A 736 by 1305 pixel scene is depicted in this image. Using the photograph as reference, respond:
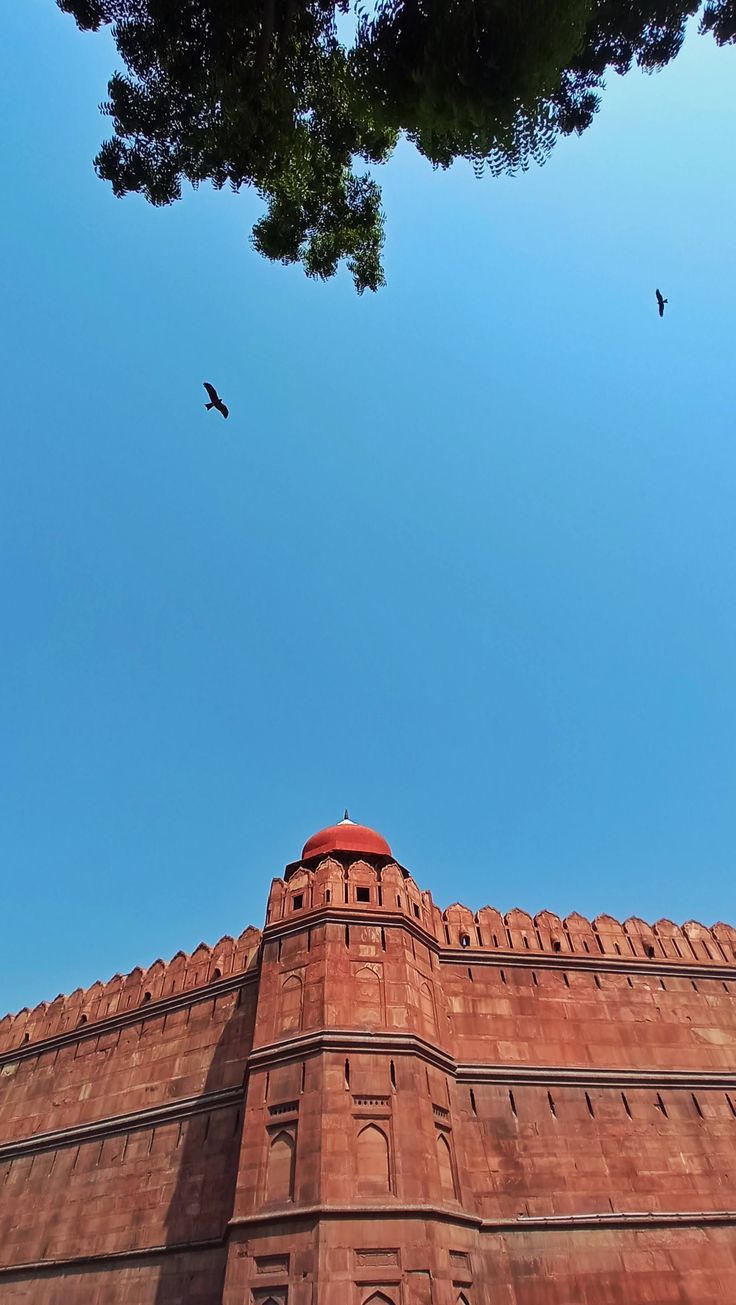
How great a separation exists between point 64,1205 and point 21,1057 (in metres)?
4.25

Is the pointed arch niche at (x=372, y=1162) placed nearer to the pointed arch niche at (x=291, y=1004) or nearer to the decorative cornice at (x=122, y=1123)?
the pointed arch niche at (x=291, y=1004)

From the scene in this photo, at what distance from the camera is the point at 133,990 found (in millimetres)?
17031

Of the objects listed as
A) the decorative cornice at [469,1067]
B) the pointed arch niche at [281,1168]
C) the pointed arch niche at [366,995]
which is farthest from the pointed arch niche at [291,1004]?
the pointed arch niche at [281,1168]

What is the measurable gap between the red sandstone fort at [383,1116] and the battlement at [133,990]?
0.08 m

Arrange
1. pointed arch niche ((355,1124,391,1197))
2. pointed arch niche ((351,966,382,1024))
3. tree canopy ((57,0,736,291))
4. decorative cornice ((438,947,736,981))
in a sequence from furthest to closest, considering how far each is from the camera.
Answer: decorative cornice ((438,947,736,981)), pointed arch niche ((351,966,382,1024)), pointed arch niche ((355,1124,391,1197)), tree canopy ((57,0,736,291))

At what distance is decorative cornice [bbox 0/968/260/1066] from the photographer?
15.3 metres

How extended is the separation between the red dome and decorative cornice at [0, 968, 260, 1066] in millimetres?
2669

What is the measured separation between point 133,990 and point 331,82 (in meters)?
17.6

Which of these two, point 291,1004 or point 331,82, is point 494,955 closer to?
point 291,1004

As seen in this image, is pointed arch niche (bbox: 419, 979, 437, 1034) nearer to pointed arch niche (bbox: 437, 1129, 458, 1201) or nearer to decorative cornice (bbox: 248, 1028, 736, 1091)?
decorative cornice (bbox: 248, 1028, 736, 1091)

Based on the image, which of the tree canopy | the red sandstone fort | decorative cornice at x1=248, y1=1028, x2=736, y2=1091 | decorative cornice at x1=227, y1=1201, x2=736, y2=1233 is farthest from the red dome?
the tree canopy

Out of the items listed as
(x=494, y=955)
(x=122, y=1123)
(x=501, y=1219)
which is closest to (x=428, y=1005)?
(x=494, y=955)

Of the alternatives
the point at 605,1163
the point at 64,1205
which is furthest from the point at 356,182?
the point at 64,1205

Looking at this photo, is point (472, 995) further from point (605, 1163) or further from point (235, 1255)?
point (235, 1255)
